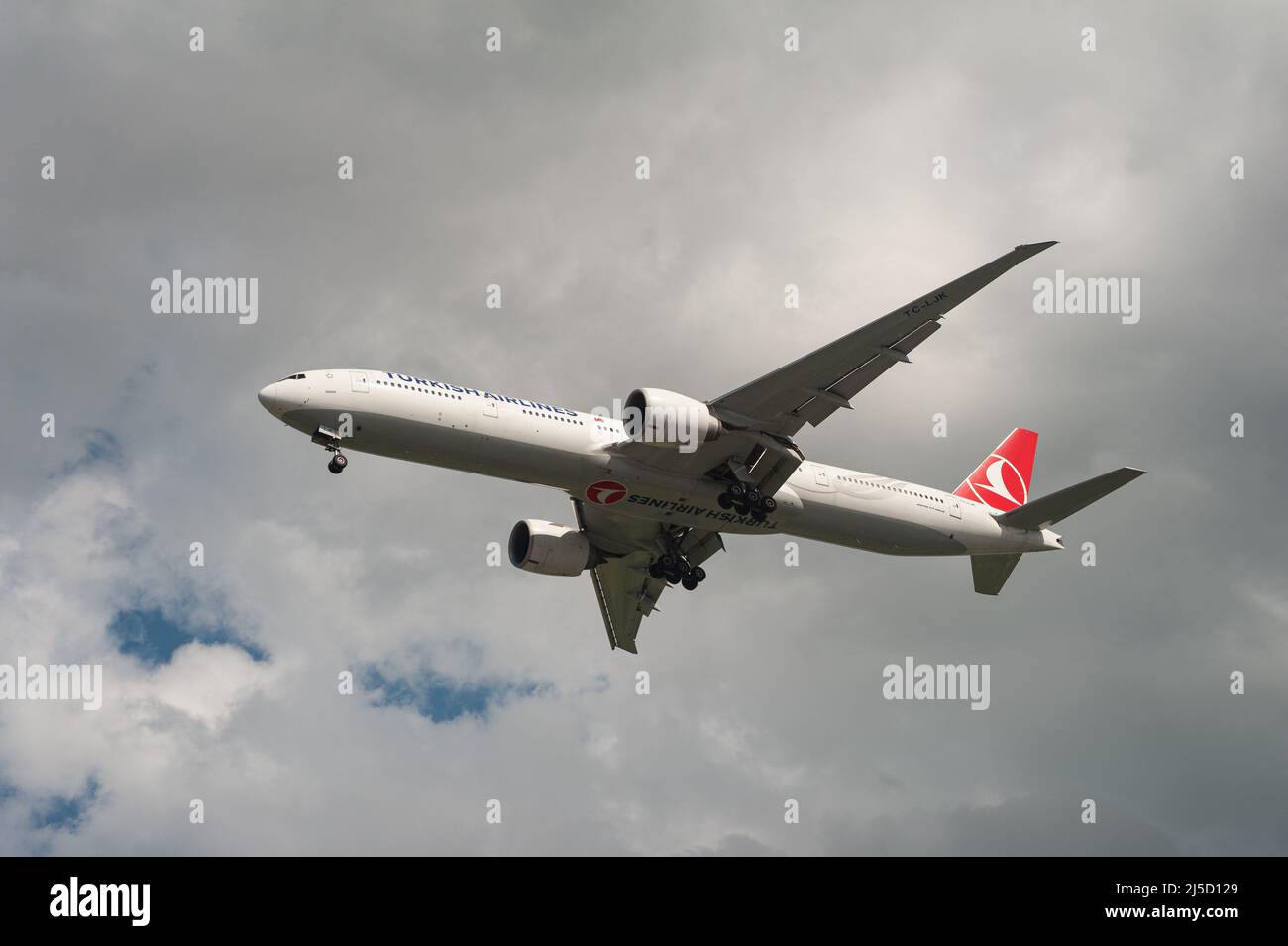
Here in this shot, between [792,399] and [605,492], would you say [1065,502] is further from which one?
[605,492]

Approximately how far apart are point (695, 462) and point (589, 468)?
3755 mm

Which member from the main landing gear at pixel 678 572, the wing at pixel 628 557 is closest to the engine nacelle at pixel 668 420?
the wing at pixel 628 557

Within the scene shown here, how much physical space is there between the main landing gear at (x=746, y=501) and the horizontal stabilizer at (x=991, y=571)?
12.1 metres

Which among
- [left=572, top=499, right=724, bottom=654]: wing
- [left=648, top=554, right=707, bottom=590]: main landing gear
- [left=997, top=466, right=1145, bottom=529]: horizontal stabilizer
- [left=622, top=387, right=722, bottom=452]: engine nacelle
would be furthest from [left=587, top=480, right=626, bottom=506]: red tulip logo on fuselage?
[left=997, top=466, right=1145, bottom=529]: horizontal stabilizer

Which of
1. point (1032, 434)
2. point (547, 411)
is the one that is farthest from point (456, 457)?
point (1032, 434)

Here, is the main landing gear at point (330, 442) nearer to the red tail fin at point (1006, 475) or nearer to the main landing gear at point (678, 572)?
the main landing gear at point (678, 572)

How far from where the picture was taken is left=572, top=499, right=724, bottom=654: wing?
166 feet

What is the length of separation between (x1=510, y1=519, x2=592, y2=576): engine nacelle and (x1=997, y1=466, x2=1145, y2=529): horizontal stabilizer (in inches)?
654

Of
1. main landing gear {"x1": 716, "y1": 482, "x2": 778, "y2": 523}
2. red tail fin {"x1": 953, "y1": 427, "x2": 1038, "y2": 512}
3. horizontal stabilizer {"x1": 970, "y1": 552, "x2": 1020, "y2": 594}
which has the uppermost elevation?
red tail fin {"x1": 953, "y1": 427, "x2": 1038, "y2": 512}

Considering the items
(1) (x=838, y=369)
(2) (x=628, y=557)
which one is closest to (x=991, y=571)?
(2) (x=628, y=557)

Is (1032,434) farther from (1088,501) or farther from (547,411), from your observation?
(547,411)

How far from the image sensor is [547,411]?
136 ft

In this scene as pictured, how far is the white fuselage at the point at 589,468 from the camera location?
126 feet

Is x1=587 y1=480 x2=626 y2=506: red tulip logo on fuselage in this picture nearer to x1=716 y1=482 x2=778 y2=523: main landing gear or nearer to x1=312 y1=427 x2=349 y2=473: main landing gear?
x1=716 y1=482 x2=778 y2=523: main landing gear
